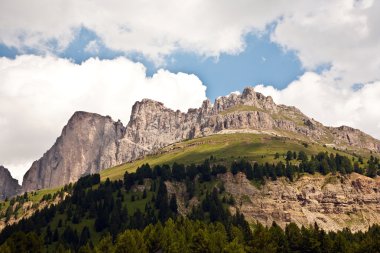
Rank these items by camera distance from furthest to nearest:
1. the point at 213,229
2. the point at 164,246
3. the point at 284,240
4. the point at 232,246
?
1. the point at 213,229
2. the point at 284,240
3. the point at 164,246
4. the point at 232,246

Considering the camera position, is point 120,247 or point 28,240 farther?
point 28,240

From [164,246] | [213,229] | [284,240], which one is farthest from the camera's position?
[213,229]

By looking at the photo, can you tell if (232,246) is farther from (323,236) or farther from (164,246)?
(323,236)

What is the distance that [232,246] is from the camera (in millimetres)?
135875

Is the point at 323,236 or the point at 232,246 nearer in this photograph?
the point at 232,246

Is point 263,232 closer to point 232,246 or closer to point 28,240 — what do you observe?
point 232,246

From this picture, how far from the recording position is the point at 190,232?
16350cm

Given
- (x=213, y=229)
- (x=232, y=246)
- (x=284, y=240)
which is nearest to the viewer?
(x=232, y=246)

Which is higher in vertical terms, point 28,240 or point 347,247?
point 28,240

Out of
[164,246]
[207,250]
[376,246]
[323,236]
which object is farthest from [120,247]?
[376,246]

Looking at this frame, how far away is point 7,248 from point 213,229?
7776 cm

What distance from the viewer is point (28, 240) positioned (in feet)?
503

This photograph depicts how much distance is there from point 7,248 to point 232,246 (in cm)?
7084

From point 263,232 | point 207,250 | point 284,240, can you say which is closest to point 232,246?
point 207,250
